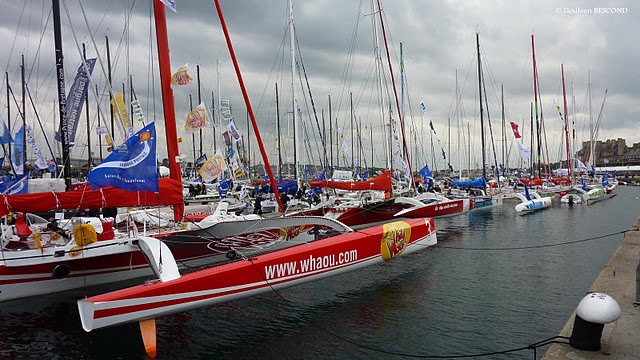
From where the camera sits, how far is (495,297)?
8.52 m

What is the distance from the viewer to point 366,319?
291 inches

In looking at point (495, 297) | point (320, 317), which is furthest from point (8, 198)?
point (495, 297)

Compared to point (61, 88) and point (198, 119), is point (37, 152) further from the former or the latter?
point (198, 119)

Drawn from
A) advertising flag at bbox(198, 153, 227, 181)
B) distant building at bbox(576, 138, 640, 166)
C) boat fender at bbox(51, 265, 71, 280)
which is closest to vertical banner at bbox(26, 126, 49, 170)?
advertising flag at bbox(198, 153, 227, 181)

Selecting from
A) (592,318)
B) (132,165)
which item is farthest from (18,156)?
(592,318)

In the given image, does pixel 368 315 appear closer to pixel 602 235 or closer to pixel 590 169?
pixel 602 235

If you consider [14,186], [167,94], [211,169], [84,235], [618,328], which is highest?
[167,94]

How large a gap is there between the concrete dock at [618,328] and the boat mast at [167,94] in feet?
22.7

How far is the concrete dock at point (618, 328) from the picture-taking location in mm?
4574

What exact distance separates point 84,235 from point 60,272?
1.19 metres

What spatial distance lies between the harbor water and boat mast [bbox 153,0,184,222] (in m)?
2.71

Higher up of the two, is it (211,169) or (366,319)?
(211,169)

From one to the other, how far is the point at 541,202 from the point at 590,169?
31127mm

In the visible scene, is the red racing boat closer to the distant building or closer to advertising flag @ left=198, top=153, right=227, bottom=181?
advertising flag @ left=198, top=153, right=227, bottom=181
